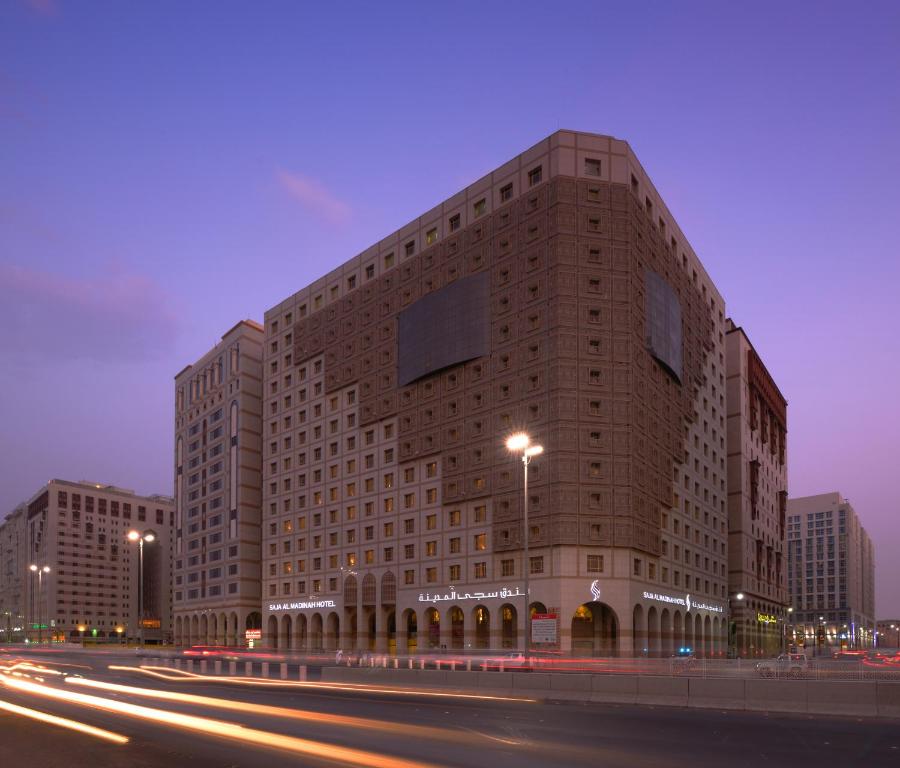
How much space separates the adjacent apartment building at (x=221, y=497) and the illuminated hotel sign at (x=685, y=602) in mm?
56918

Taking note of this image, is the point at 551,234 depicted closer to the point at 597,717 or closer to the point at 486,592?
the point at 486,592

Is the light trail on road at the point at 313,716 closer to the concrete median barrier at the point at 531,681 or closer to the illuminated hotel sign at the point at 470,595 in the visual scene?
the concrete median barrier at the point at 531,681

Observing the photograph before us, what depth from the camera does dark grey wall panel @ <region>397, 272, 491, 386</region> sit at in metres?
93.4

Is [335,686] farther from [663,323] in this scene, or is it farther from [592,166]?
[663,323]

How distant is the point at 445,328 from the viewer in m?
96.9

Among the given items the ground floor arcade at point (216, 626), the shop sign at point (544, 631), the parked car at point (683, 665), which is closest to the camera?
the parked car at point (683, 665)

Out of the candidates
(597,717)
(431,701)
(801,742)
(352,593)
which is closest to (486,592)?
(352,593)

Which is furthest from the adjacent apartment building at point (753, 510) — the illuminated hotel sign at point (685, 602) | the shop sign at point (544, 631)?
the shop sign at point (544, 631)

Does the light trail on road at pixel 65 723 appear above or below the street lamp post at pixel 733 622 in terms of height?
above

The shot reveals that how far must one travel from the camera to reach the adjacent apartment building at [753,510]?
129 m

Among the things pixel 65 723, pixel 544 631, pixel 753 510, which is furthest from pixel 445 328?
pixel 65 723

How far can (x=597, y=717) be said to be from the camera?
2928cm

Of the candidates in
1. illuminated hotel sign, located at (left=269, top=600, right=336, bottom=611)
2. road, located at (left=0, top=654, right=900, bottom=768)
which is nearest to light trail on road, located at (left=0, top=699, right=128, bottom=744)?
road, located at (left=0, top=654, right=900, bottom=768)

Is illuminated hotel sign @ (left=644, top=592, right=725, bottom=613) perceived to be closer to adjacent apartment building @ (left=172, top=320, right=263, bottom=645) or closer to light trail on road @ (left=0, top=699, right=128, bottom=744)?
adjacent apartment building @ (left=172, top=320, right=263, bottom=645)
